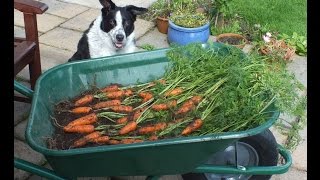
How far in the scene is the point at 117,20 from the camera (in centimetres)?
376

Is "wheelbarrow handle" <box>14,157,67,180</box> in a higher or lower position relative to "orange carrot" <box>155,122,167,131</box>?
lower

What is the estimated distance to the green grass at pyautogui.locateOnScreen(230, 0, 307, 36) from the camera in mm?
5117

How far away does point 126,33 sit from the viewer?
387cm

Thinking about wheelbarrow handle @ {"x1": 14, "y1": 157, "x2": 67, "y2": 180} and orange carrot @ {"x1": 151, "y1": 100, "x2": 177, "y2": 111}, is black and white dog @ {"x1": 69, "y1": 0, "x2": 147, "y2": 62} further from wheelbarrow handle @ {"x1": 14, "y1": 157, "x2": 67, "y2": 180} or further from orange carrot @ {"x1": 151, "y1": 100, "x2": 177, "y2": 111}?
wheelbarrow handle @ {"x1": 14, "y1": 157, "x2": 67, "y2": 180}

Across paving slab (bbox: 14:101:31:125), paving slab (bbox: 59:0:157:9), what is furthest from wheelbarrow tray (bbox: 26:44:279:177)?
paving slab (bbox: 59:0:157:9)

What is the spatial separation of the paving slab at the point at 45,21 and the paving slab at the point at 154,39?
101 cm

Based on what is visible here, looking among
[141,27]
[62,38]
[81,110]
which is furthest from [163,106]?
[141,27]

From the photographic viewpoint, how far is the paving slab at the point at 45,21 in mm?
4918

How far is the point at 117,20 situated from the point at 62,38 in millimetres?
1190

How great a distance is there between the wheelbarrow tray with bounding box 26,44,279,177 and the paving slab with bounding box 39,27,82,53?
6.37 ft

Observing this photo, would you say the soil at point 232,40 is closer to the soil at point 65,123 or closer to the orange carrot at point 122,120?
the soil at point 65,123

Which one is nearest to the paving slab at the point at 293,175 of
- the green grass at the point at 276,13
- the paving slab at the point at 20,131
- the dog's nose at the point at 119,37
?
the dog's nose at the point at 119,37

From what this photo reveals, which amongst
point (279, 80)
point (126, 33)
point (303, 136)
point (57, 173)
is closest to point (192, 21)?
point (126, 33)

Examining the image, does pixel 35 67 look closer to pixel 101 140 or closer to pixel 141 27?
pixel 101 140
